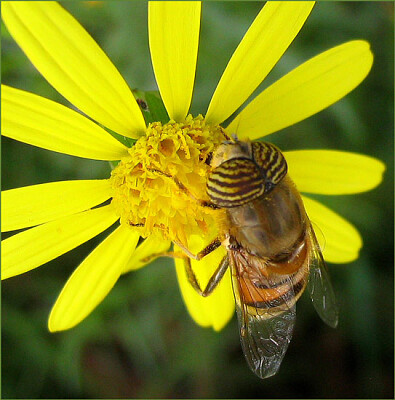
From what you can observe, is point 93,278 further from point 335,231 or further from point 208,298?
point 335,231

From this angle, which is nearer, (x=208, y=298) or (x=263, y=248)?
(x=263, y=248)

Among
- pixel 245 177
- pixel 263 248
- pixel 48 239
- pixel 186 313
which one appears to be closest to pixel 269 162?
pixel 245 177

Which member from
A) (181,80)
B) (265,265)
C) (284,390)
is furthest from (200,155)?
(284,390)

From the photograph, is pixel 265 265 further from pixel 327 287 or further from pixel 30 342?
pixel 30 342

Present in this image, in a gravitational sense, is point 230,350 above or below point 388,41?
below

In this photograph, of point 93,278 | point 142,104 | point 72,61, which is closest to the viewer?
point 72,61

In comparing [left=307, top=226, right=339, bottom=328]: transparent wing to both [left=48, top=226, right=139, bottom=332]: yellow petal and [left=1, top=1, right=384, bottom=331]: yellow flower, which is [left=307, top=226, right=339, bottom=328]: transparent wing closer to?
[left=1, top=1, right=384, bottom=331]: yellow flower

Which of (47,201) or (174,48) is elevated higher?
(174,48)

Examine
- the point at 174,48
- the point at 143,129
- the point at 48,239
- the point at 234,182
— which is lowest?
the point at 48,239
